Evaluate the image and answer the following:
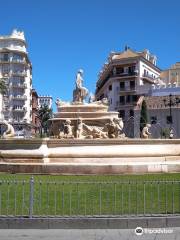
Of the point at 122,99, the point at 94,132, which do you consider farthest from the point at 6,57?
the point at 94,132

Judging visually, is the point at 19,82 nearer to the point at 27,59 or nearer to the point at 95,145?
the point at 27,59

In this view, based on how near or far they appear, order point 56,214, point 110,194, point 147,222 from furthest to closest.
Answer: point 110,194
point 56,214
point 147,222

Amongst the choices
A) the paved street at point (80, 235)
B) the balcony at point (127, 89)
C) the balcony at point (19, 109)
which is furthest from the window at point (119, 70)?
the paved street at point (80, 235)

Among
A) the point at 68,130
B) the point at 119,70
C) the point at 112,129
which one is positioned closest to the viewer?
the point at 112,129

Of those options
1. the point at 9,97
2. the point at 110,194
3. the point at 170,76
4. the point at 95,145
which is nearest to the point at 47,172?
the point at 95,145

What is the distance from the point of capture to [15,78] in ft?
328

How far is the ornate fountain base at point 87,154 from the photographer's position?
61.6 feet

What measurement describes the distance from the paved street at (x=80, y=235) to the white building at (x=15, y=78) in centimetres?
8967

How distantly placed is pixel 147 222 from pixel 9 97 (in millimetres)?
91830

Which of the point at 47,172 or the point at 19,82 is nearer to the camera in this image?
the point at 47,172

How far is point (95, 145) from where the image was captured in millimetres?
19594

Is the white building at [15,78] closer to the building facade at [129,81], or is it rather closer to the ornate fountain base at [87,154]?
the building facade at [129,81]

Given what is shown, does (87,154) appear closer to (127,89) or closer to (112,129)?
(112,129)

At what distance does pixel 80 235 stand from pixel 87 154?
1049cm
